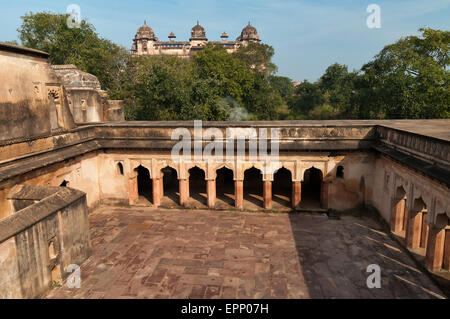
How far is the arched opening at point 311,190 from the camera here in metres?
13.6

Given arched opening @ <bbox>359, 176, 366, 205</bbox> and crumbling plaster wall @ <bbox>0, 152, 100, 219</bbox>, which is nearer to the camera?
crumbling plaster wall @ <bbox>0, 152, 100, 219</bbox>

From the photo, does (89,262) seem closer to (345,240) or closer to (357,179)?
(345,240)

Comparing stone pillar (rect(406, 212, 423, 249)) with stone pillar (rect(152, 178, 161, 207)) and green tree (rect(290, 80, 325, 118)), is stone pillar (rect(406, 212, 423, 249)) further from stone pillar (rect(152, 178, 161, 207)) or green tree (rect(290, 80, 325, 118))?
green tree (rect(290, 80, 325, 118))

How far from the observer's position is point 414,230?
946 cm

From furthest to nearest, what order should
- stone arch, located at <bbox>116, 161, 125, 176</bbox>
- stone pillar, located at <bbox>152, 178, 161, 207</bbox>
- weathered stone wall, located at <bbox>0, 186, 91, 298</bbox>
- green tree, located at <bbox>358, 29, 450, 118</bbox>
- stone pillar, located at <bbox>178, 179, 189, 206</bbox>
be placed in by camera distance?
green tree, located at <bbox>358, 29, 450, 118</bbox>, stone arch, located at <bbox>116, 161, 125, 176</bbox>, stone pillar, located at <bbox>152, 178, 161, 207</bbox>, stone pillar, located at <bbox>178, 179, 189, 206</bbox>, weathered stone wall, located at <bbox>0, 186, 91, 298</bbox>

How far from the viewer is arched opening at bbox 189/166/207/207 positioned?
14309 mm

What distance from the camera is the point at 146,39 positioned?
3396 inches

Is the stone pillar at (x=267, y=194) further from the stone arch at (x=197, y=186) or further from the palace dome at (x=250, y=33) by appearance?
the palace dome at (x=250, y=33)

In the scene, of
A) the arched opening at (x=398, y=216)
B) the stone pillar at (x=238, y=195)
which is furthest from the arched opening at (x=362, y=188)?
the stone pillar at (x=238, y=195)

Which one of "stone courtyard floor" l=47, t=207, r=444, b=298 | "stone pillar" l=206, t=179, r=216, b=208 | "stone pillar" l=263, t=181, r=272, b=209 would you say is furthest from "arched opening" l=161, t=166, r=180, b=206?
"stone pillar" l=263, t=181, r=272, b=209

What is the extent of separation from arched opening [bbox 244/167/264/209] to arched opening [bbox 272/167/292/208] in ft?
2.06

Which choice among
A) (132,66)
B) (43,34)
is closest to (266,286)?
(132,66)

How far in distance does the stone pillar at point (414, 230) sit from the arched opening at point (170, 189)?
8.60m

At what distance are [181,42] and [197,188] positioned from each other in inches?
3011
